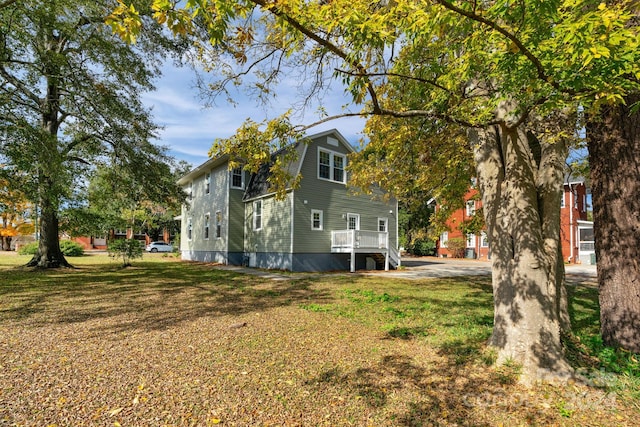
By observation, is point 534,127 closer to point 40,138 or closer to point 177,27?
point 177,27

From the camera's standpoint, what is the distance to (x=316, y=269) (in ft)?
58.2

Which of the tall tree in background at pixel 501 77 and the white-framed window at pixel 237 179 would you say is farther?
the white-framed window at pixel 237 179

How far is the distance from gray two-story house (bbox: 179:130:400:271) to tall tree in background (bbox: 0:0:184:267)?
5.27 metres

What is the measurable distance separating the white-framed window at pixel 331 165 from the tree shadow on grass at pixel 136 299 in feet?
24.6

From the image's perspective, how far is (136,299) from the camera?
862 centimetres

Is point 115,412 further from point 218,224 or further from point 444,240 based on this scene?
point 444,240

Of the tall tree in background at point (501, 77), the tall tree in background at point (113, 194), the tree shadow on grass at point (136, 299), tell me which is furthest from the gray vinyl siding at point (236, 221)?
the tall tree in background at point (501, 77)

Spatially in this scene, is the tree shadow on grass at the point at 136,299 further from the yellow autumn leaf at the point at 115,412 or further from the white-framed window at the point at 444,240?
the white-framed window at the point at 444,240

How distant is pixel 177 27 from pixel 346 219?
16.8 m

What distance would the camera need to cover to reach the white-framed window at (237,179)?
20.8 m

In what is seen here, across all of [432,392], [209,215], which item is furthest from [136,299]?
[209,215]

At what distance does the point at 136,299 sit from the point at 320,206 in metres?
11.0

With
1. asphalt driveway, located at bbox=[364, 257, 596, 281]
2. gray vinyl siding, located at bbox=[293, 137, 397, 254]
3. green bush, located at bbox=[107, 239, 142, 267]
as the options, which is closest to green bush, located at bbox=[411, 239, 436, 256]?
asphalt driveway, located at bbox=[364, 257, 596, 281]

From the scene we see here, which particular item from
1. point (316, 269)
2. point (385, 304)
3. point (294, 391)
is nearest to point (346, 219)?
point (316, 269)
